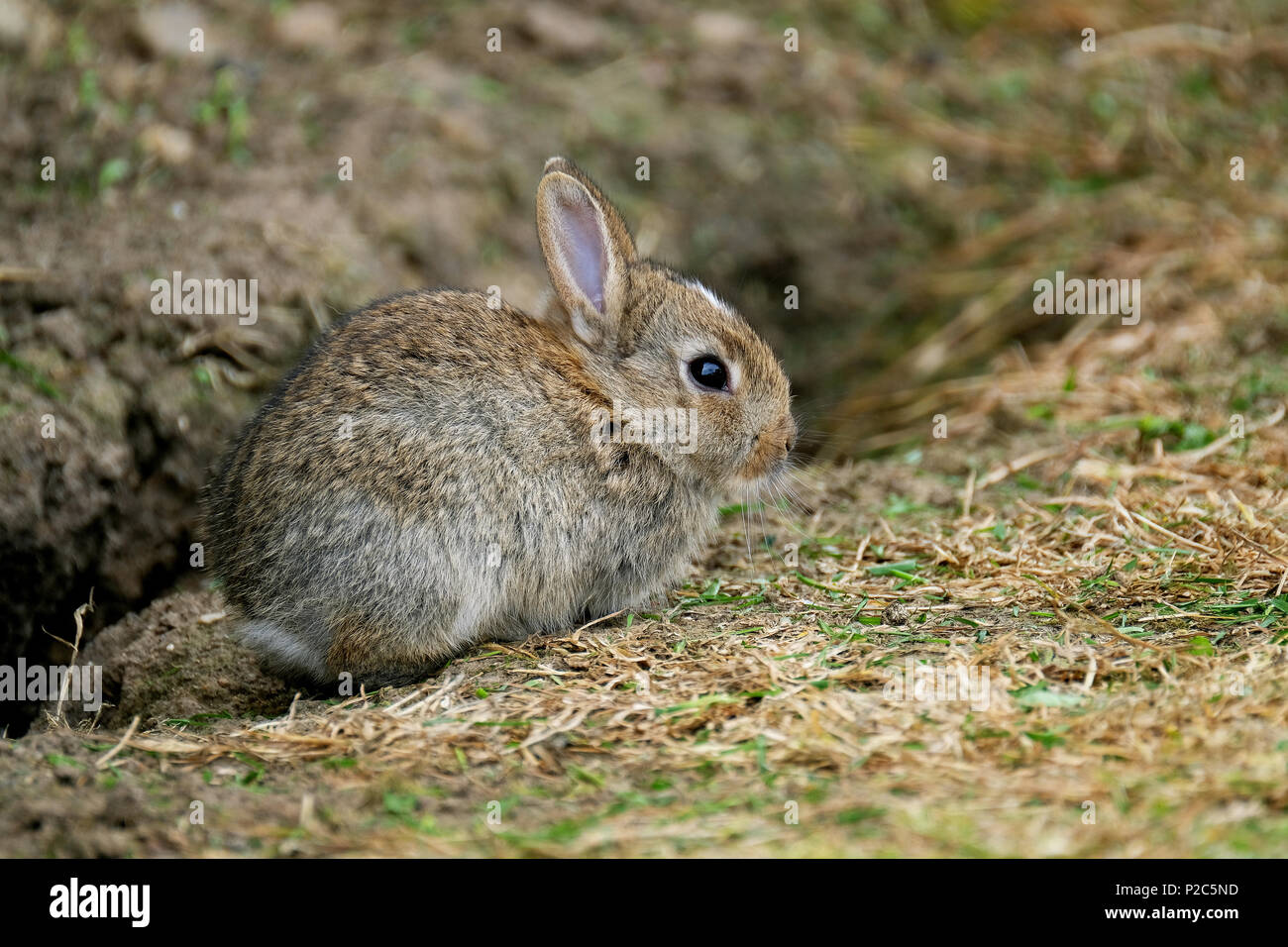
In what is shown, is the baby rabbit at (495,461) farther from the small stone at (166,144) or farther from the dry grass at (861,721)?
the small stone at (166,144)

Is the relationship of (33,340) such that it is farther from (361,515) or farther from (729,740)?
(729,740)

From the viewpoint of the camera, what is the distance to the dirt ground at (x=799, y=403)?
3.38 m

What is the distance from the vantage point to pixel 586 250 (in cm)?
513

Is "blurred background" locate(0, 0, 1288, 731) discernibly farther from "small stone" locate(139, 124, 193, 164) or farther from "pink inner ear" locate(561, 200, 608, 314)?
"pink inner ear" locate(561, 200, 608, 314)

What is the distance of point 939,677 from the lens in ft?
12.8

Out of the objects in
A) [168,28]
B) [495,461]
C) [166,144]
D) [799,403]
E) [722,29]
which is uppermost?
[722,29]

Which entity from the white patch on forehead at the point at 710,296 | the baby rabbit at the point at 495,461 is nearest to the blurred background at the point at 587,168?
the baby rabbit at the point at 495,461

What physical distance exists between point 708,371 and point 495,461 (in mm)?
1004

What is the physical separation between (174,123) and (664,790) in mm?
5401

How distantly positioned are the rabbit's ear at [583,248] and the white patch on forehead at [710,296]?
12.4 inches

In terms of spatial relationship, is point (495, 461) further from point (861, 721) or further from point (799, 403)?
point (799, 403)

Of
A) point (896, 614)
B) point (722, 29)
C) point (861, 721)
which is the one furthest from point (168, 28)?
point (861, 721)

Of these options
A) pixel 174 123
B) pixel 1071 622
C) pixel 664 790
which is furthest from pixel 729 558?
pixel 174 123

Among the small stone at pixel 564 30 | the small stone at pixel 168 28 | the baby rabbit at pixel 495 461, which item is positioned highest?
the small stone at pixel 564 30
